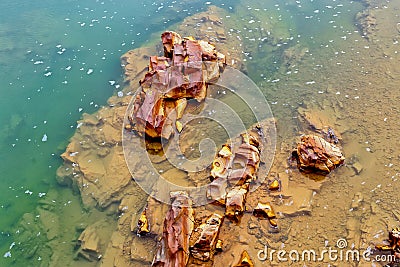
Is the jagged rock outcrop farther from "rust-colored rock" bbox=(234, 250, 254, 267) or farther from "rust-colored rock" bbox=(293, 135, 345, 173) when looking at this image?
"rust-colored rock" bbox=(293, 135, 345, 173)

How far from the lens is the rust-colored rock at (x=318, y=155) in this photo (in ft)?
23.9

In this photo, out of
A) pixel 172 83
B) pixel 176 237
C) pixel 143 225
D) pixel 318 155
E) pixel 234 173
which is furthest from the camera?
pixel 172 83

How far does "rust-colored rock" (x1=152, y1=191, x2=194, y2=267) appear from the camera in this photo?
594 centimetres

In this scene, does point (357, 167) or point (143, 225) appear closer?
point (143, 225)

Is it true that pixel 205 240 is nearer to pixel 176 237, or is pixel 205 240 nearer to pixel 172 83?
pixel 176 237

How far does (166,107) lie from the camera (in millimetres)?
8828

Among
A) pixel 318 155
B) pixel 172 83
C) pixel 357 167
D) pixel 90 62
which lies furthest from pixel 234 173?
pixel 90 62

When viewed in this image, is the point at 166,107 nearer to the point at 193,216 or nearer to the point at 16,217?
the point at 193,216

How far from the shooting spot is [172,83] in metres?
9.09

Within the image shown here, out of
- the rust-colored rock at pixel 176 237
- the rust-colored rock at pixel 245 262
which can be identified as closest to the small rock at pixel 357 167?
the rust-colored rock at pixel 245 262

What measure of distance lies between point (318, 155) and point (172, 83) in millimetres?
4043

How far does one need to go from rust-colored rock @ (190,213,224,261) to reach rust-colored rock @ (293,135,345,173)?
2314 millimetres

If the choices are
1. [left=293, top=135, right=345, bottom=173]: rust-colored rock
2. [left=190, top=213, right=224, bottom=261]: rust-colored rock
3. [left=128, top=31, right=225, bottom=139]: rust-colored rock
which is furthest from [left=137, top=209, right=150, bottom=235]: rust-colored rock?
[left=293, top=135, right=345, bottom=173]: rust-colored rock

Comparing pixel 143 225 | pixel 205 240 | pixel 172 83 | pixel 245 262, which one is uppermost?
pixel 172 83
